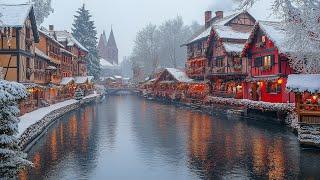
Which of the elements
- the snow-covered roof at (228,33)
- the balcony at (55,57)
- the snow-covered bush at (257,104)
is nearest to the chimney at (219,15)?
the snow-covered roof at (228,33)

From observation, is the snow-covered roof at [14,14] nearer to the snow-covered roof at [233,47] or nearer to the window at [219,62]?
the snow-covered roof at [233,47]

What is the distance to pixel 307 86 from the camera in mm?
26109

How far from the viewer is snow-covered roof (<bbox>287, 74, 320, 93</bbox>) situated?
2591 centimetres

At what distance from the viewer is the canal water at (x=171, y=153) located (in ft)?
64.0

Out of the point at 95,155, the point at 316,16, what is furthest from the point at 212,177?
the point at 316,16

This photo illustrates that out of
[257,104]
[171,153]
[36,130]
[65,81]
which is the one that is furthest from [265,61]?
[65,81]

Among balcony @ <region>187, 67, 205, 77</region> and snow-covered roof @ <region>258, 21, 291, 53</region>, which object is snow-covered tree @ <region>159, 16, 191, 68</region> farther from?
snow-covered roof @ <region>258, 21, 291, 53</region>

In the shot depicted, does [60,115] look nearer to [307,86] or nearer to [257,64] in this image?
[257,64]

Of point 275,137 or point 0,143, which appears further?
point 275,137

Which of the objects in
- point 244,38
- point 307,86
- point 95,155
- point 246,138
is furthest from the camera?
point 244,38

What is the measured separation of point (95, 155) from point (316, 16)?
15745mm

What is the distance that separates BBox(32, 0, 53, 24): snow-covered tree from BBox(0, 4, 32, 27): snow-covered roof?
40.4 meters

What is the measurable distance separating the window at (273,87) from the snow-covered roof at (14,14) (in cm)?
2704

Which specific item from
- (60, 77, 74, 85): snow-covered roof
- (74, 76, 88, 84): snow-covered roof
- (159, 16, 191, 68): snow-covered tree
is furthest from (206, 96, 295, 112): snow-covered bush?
(159, 16, 191, 68): snow-covered tree
